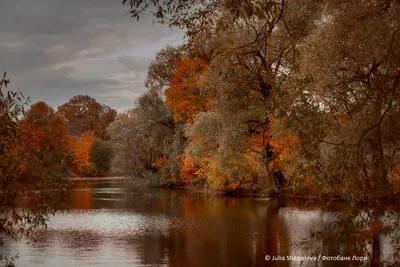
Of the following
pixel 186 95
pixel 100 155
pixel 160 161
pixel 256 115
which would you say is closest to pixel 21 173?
pixel 256 115

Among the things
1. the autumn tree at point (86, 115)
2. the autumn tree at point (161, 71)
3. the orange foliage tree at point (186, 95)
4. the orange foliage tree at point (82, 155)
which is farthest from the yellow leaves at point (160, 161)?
the autumn tree at point (86, 115)

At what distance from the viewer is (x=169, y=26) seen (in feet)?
28.8

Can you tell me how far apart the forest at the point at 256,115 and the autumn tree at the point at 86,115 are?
22657mm

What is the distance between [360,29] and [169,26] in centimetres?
830

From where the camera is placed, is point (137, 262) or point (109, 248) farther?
point (109, 248)

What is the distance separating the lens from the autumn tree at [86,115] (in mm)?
86000

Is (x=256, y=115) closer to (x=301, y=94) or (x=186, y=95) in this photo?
(x=186, y=95)

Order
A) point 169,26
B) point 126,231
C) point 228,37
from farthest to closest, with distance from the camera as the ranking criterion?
point 228,37
point 126,231
point 169,26

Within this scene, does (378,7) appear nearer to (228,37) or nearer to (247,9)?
(247,9)

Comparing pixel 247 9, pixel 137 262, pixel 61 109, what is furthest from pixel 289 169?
pixel 61 109

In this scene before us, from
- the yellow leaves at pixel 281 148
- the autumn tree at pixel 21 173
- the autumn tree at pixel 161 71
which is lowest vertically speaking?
the autumn tree at pixel 21 173

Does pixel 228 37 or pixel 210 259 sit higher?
pixel 228 37

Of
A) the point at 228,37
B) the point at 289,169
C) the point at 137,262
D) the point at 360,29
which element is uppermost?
the point at 228,37

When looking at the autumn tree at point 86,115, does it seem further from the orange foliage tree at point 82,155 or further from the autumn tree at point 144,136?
the autumn tree at point 144,136
